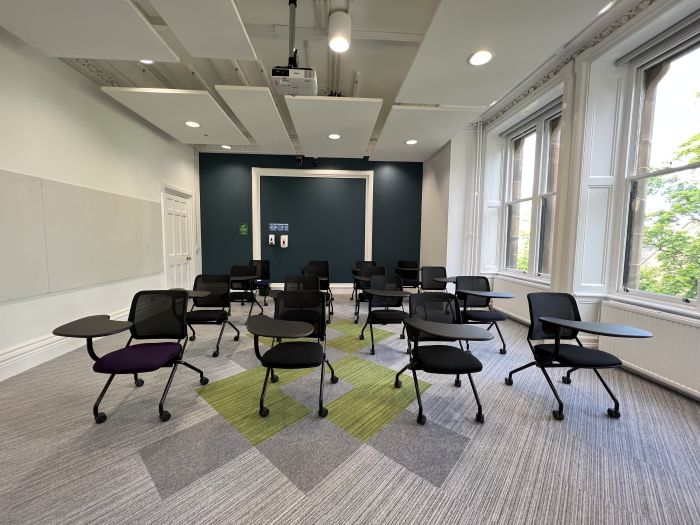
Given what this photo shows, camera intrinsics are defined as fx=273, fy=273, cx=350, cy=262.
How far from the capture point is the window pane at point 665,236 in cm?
259

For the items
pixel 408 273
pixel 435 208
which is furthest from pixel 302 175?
pixel 408 273

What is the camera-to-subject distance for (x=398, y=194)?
6793mm

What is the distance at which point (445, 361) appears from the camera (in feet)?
6.95

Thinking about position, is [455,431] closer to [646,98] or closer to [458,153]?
[646,98]

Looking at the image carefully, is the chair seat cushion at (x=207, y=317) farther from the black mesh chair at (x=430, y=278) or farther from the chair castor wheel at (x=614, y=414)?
the chair castor wheel at (x=614, y=414)

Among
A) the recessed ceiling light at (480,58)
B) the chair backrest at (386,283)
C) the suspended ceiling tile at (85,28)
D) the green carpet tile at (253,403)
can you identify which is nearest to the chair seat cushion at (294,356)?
the green carpet tile at (253,403)

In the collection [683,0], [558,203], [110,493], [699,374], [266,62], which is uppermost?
[266,62]

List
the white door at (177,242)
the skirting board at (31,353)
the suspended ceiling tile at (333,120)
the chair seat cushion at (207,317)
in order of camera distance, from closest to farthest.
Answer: the skirting board at (31,353), the chair seat cushion at (207,317), the suspended ceiling tile at (333,120), the white door at (177,242)

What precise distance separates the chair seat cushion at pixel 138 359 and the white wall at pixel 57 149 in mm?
1641

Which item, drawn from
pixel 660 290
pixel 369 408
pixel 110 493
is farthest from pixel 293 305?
pixel 660 290

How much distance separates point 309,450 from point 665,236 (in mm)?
3968

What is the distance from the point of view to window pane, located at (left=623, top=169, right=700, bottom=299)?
259 centimetres

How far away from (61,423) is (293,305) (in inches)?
74.8

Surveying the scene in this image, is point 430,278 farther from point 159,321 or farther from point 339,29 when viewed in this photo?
point 159,321
